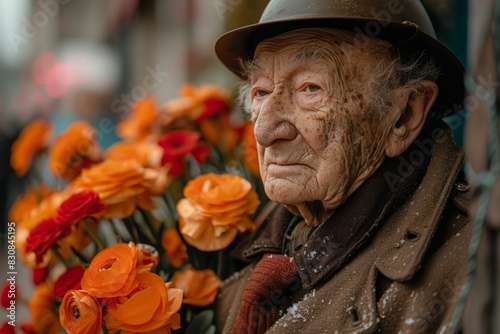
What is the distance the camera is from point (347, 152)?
1.82 metres

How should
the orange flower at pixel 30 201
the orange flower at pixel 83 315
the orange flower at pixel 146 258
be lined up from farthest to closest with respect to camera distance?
the orange flower at pixel 30 201
the orange flower at pixel 146 258
the orange flower at pixel 83 315

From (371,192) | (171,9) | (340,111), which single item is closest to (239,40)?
(340,111)

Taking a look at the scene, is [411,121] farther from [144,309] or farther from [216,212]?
[144,309]

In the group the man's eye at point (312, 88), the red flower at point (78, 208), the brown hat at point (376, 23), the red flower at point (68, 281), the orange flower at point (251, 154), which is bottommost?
the orange flower at point (251, 154)

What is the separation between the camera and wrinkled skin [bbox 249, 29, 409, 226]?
1.81 metres

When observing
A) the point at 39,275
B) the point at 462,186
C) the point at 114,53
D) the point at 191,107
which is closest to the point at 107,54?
the point at 114,53

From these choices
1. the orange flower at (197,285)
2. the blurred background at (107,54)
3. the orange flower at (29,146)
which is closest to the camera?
the orange flower at (197,285)

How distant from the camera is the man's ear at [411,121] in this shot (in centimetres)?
186

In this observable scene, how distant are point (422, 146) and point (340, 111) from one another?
0.89 ft

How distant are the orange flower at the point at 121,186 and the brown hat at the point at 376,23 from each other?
25.3 inches

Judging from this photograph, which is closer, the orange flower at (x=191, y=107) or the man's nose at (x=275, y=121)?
the man's nose at (x=275, y=121)

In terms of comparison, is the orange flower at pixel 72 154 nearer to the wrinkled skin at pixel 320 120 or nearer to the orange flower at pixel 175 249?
the orange flower at pixel 175 249

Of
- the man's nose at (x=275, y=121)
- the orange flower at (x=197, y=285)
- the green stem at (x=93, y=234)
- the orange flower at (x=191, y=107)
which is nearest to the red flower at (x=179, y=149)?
the orange flower at (x=191, y=107)

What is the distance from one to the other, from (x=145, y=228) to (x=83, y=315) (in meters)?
0.65
